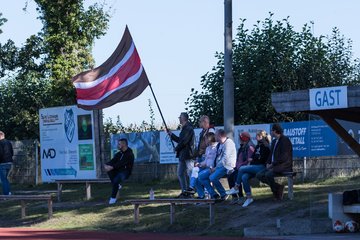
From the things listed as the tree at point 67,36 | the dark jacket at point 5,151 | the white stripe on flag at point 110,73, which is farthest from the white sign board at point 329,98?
the tree at point 67,36

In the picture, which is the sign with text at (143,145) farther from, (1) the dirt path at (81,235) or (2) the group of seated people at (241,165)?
(1) the dirt path at (81,235)

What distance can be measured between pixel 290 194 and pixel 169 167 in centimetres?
1053

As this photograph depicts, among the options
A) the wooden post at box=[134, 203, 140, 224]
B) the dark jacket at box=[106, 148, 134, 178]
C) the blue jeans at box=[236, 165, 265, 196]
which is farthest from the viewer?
the dark jacket at box=[106, 148, 134, 178]

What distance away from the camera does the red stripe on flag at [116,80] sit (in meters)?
23.4

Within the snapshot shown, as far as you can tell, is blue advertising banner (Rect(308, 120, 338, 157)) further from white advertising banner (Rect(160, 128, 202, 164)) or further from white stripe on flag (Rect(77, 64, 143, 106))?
white advertising banner (Rect(160, 128, 202, 164))

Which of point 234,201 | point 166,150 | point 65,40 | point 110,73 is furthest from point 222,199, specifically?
point 65,40

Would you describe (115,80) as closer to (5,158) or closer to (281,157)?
(5,158)

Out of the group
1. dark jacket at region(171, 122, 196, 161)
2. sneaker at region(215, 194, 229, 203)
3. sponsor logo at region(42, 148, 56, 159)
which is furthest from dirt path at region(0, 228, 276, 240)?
sponsor logo at region(42, 148, 56, 159)

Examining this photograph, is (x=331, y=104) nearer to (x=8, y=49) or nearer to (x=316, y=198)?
(x=316, y=198)

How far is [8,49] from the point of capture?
138 feet

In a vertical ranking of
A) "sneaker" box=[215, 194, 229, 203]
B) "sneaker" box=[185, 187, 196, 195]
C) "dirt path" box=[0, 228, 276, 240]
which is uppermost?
"sneaker" box=[185, 187, 196, 195]

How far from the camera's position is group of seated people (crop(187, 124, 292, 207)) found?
19766 mm

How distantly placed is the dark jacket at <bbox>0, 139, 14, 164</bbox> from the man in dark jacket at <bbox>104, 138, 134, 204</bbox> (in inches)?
179

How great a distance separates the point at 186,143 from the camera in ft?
72.0
